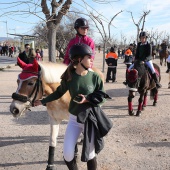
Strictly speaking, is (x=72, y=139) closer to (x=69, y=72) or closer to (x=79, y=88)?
(x=79, y=88)

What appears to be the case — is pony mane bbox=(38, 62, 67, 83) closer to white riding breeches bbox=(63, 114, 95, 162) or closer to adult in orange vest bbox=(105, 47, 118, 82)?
white riding breeches bbox=(63, 114, 95, 162)

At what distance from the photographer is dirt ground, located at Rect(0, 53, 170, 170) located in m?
3.88

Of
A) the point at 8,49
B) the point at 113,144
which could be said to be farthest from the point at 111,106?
the point at 8,49

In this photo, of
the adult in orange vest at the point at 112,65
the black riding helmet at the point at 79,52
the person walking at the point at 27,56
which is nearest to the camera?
the black riding helmet at the point at 79,52

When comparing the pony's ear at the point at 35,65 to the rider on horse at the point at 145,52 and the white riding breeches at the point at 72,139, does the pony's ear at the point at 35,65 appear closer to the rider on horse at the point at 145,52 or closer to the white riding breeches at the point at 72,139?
the white riding breeches at the point at 72,139

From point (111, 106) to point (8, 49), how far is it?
38372 millimetres

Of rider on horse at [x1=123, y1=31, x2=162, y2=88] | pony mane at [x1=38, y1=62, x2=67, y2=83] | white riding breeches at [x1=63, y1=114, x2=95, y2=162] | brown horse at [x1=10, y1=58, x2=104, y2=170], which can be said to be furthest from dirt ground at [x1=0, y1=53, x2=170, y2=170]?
pony mane at [x1=38, y1=62, x2=67, y2=83]

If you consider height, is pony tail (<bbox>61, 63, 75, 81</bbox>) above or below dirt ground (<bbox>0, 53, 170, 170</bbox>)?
above

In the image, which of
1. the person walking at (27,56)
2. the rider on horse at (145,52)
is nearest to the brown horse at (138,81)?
the rider on horse at (145,52)

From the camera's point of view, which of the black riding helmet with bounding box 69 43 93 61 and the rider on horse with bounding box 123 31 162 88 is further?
the rider on horse with bounding box 123 31 162 88

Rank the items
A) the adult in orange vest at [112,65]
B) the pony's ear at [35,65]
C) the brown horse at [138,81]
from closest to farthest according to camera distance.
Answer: the pony's ear at [35,65] < the brown horse at [138,81] < the adult in orange vest at [112,65]

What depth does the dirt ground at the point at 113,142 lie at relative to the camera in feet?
12.7

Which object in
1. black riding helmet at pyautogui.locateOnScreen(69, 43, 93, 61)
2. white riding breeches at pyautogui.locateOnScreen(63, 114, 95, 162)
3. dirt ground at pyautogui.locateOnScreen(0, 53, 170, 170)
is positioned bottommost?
dirt ground at pyautogui.locateOnScreen(0, 53, 170, 170)

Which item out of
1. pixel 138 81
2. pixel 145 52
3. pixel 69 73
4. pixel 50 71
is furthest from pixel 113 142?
pixel 145 52
